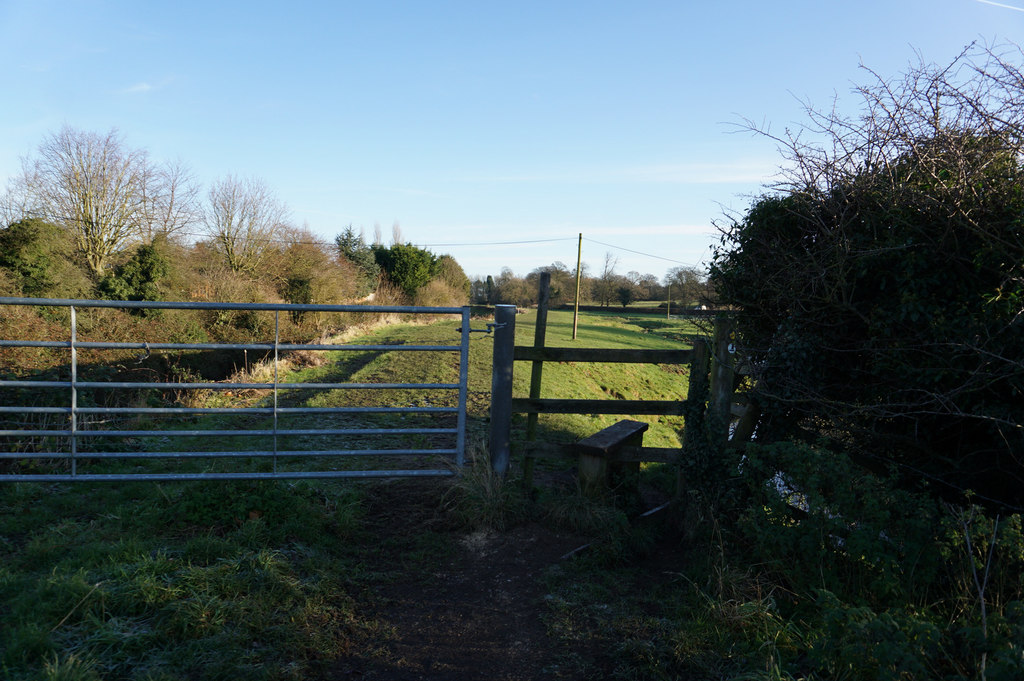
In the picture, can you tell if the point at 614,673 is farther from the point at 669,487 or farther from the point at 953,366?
the point at 669,487

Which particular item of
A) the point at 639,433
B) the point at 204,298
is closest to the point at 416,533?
the point at 639,433

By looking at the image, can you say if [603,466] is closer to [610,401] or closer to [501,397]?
[610,401]

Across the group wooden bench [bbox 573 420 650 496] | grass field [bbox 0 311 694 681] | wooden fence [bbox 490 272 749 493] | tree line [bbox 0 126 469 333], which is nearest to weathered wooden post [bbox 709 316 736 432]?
wooden fence [bbox 490 272 749 493]

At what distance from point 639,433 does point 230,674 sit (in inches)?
187

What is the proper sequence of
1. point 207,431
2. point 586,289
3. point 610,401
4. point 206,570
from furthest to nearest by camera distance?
point 586,289 < point 207,431 < point 610,401 < point 206,570

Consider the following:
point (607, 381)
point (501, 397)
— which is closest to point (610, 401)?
point (501, 397)

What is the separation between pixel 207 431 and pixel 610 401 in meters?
3.65

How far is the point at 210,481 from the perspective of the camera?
16.8 ft

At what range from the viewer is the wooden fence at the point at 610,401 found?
17.4 feet

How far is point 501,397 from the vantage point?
218 inches

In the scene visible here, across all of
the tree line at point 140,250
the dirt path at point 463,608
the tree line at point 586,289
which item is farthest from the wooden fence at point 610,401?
the tree line at point 586,289

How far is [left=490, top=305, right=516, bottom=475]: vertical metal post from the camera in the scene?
5465mm

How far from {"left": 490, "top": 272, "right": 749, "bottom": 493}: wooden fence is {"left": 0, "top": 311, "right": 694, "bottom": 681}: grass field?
42 centimetres

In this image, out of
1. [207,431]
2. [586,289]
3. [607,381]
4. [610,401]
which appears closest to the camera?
[610,401]
